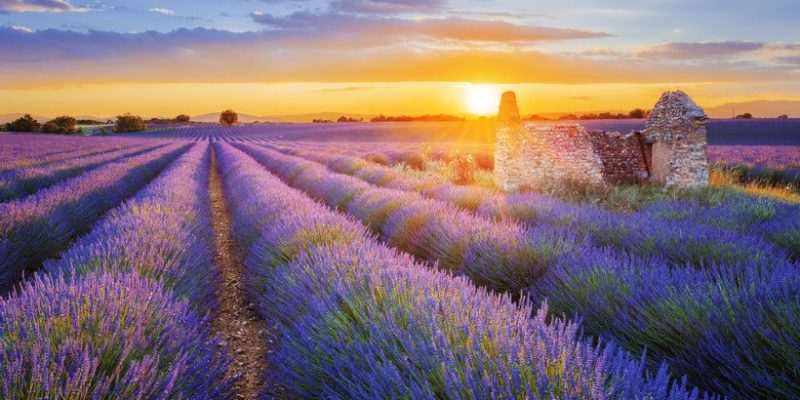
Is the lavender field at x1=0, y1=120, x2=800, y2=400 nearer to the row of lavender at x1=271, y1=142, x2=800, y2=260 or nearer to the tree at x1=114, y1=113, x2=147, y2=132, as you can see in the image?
the row of lavender at x1=271, y1=142, x2=800, y2=260

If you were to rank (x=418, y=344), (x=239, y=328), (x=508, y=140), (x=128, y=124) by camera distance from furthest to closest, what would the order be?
1. (x=128, y=124)
2. (x=508, y=140)
3. (x=239, y=328)
4. (x=418, y=344)

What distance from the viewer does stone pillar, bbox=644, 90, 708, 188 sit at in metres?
10.5

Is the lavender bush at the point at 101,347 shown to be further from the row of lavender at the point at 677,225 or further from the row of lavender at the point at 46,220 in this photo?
the row of lavender at the point at 677,225

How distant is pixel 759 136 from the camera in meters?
34.0

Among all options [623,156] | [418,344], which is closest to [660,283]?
[418,344]

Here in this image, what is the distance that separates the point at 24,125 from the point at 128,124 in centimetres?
1331

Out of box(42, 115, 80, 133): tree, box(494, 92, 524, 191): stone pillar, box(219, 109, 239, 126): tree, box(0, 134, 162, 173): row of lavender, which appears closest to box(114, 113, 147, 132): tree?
box(42, 115, 80, 133): tree

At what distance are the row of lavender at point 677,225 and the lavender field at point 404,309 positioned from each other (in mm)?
32

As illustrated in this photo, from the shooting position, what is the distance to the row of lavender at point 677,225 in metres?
3.56

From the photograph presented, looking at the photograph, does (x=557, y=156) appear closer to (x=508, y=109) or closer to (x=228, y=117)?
(x=508, y=109)

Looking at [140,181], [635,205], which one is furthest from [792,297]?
[140,181]

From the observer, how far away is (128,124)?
72438 millimetres

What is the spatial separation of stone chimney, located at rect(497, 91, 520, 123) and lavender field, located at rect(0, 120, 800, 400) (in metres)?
5.99

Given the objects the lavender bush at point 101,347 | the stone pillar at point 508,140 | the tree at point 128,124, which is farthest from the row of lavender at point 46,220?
the tree at point 128,124
